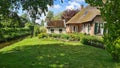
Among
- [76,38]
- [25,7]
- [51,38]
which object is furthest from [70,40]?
[25,7]

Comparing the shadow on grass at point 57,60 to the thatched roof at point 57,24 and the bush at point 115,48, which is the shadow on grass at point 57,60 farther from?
the thatched roof at point 57,24

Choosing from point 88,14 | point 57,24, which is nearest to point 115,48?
point 88,14

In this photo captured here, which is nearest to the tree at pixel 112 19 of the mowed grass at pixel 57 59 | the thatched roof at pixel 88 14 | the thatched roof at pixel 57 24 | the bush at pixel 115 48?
the bush at pixel 115 48

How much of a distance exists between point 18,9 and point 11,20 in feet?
4.78

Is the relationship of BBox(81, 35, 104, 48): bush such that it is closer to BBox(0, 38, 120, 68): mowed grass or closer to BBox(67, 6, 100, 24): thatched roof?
BBox(0, 38, 120, 68): mowed grass

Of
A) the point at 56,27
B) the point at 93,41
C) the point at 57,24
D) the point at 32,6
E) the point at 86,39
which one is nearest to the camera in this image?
the point at 32,6

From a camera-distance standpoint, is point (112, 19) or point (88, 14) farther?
point (88, 14)

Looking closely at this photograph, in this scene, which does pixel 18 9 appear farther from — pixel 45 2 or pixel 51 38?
pixel 51 38

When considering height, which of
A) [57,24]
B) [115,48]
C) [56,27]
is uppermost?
[57,24]

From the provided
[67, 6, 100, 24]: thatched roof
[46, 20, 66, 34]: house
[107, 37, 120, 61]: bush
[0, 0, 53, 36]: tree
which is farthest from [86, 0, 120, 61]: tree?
[46, 20, 66, 34]: house

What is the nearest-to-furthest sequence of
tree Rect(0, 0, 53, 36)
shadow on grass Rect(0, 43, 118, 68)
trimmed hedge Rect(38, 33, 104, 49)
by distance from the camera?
shadow on grass Rect(0, 43, 118, 68) < tree Rect(0, 0, 53, 36) < trimmed hedge Rect(38, 33, 104, 49)

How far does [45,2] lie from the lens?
916 inches

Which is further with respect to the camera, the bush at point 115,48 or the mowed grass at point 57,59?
the bush at point 115,48

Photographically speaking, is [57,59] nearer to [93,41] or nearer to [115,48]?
[115,48]
